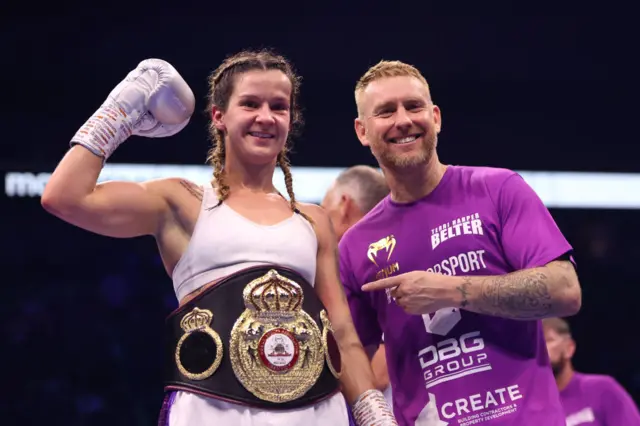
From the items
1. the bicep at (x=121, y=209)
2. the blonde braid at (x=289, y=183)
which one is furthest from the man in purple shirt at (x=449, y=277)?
the bicep at (x=121, y=209)

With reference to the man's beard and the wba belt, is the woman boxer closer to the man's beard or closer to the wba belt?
the wba belt

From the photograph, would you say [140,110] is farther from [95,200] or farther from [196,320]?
[196,320]

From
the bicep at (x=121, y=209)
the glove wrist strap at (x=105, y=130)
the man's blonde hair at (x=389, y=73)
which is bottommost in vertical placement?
the bicep at (x=121, y=209)

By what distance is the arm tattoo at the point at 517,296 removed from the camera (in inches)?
83.2

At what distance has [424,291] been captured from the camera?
2109 mm

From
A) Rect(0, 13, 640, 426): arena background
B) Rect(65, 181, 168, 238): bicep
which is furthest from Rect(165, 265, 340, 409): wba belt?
Rect(0, 13, 640, 426): arena background

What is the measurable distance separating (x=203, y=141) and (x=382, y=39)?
5.15ft

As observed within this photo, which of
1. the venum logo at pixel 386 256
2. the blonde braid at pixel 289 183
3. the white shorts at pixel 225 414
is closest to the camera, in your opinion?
the white shorts at pixel 225 414

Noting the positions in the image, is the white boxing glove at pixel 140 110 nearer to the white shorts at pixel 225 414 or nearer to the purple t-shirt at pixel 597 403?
the white shorts at pixel 225 414

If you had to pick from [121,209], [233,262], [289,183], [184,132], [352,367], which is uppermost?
[184,132]

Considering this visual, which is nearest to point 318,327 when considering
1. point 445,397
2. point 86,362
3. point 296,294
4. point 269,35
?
point 296,294

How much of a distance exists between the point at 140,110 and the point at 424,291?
0.83 metres

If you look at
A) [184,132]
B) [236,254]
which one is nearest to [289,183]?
[236,254]

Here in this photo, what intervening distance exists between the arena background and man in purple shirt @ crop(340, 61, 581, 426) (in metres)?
3.15
